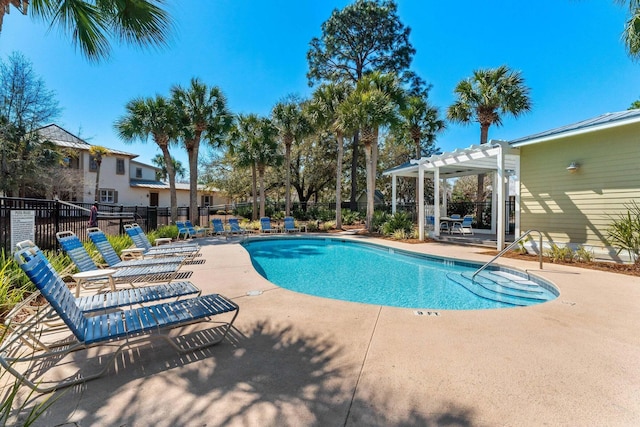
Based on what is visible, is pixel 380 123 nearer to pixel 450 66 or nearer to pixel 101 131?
pixel 450 66

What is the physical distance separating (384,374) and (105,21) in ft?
18.9

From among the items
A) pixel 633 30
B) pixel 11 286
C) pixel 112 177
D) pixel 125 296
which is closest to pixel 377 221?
pixel 633 30

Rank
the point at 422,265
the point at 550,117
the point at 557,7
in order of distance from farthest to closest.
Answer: the point at 550,117 → the point at 557,7 → the point at 422,265

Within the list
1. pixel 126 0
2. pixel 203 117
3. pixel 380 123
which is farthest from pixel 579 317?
pixel 203 117

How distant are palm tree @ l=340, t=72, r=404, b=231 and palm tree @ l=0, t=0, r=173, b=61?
1057 cm

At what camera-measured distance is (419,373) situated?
8.48 ft

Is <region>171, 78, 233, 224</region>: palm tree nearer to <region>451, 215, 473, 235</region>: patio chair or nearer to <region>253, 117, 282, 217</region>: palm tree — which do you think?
<region>253, 117, 282, 217</region>: palm tree

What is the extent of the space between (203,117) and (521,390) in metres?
17.2

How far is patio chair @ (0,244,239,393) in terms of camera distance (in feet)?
7.64

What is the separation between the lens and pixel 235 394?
229 cm

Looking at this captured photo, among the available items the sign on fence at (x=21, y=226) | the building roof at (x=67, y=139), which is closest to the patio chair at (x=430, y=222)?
the sign on fence at (x=21, y=226)

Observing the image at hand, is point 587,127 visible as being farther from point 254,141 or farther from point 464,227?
point 254,141

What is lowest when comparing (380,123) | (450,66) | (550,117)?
(380,123)

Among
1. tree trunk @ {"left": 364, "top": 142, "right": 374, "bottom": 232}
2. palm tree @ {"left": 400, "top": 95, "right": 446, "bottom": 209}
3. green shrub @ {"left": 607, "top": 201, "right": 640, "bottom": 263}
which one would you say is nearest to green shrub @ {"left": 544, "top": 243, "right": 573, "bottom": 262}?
green shrub @ {"left": 607, "top": 201, "right": 640, "bottom": 263}
